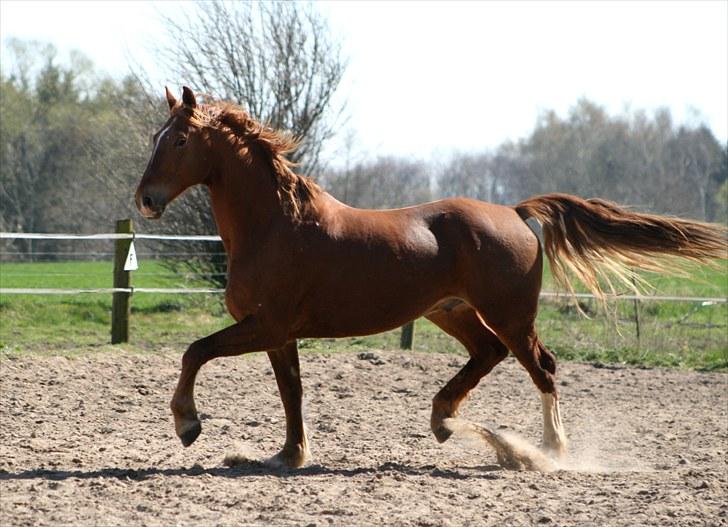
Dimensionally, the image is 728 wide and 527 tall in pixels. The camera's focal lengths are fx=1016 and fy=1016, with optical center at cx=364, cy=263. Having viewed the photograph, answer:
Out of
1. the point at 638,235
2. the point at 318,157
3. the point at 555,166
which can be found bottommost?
the point at 638,235

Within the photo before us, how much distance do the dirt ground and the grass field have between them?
107 cm

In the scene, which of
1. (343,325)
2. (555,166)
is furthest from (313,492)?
(555,166)

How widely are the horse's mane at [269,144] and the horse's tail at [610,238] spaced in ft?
5.25

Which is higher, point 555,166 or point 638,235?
point 555,166

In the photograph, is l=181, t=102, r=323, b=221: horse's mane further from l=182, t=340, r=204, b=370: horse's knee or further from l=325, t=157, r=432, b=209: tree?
l=325, t=157, r=432, b=209: tree

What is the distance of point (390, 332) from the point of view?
1498 cm

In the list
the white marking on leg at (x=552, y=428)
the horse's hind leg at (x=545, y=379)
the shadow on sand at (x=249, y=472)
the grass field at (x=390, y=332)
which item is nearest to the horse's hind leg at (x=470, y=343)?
the horse's hind leg at (x=545, y=379)

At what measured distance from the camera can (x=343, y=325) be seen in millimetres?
6059

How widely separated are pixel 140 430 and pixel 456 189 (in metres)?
66.7

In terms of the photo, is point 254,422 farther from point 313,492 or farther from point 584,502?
point 584,502

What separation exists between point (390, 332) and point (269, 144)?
9.03m

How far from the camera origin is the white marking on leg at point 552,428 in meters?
6.56

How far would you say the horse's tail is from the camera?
22.6 feet

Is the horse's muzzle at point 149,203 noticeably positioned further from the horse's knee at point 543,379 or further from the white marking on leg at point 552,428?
the white marking on leg at point 552,428
